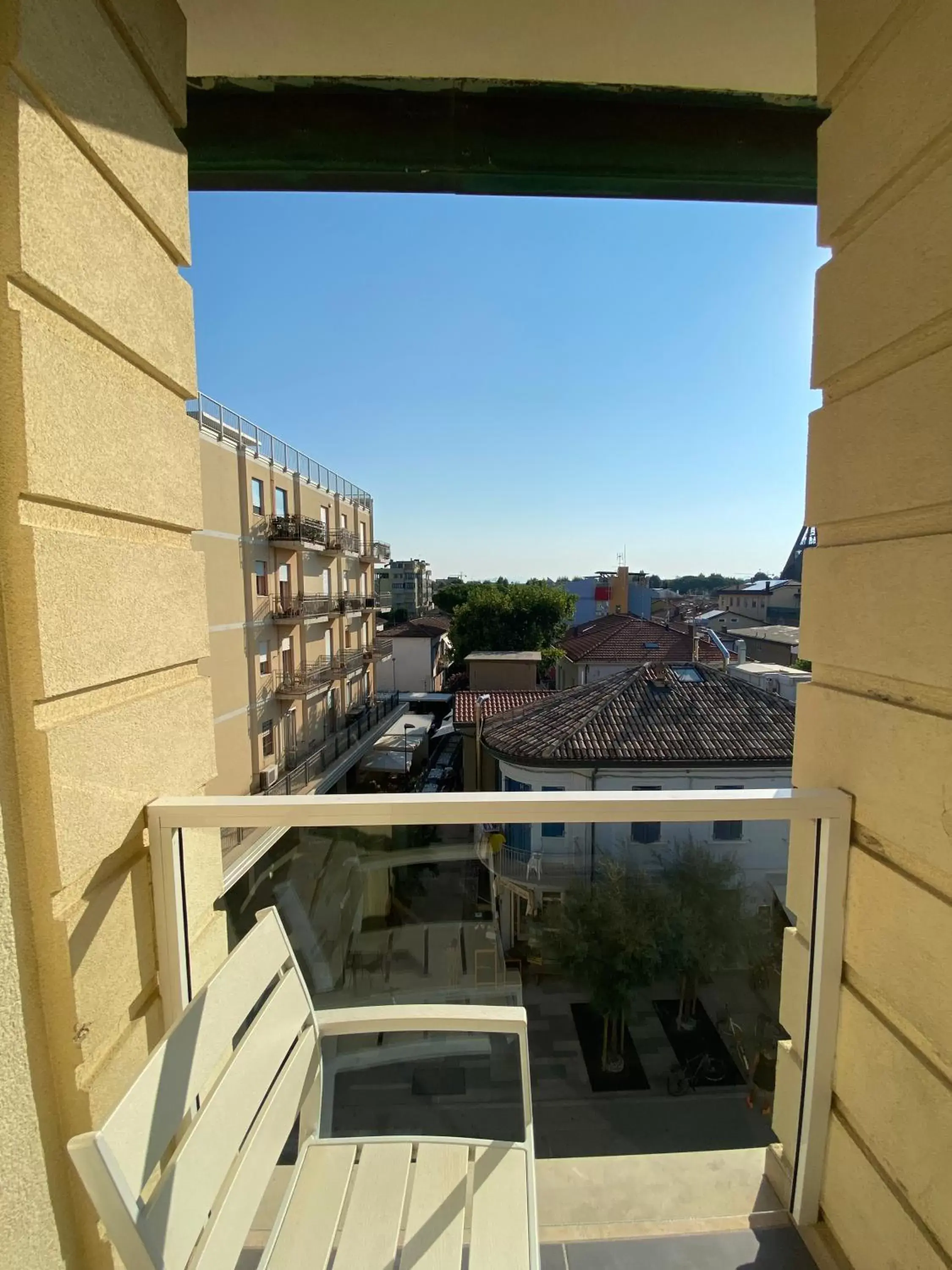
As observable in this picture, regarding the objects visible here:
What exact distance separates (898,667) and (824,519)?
38cm

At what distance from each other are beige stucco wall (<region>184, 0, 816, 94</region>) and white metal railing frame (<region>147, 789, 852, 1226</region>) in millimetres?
1824

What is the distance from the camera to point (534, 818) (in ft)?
3.87

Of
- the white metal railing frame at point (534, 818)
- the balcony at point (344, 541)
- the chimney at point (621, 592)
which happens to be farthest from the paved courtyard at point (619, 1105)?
the chimney at point (621, 592)

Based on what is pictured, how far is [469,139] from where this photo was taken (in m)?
1.60

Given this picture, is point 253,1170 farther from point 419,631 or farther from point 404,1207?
point 419,631

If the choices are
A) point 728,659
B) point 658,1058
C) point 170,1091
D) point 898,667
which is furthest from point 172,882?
point 728,659

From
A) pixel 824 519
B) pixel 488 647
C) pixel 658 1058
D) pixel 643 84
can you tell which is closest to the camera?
pixel 824 519

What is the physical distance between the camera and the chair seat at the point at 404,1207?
35.5 inches

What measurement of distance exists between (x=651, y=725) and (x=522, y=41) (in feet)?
21.4

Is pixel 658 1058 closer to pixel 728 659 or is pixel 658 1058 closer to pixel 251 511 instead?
pixel 251 511

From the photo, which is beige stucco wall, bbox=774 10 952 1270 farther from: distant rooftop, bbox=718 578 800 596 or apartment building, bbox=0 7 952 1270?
distant rooftop, bbox=718 578 800 596

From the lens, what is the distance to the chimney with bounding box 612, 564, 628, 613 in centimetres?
3528

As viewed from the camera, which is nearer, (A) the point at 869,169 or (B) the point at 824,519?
(A) the point at 869,169

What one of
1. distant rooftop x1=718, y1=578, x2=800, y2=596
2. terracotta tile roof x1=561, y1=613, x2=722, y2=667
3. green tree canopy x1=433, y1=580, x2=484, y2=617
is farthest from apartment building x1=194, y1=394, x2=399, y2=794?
distant rooftop x1=718, y1=578, x2=800, y2=596
